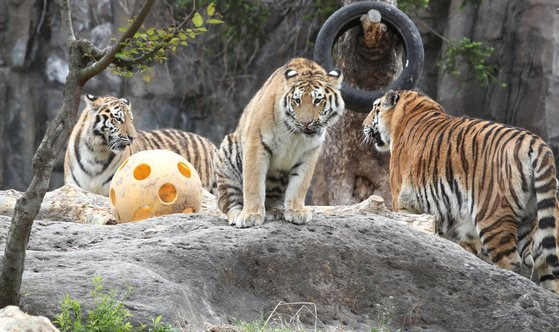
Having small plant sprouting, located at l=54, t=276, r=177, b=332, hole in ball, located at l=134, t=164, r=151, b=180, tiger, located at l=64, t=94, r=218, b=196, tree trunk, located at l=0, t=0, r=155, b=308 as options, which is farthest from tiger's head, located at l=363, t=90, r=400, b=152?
small plant sprouting, located at l=54, t=276, r=177, b=332

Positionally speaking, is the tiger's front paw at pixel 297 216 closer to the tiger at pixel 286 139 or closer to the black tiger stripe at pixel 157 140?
the tiger at pixel 286 139

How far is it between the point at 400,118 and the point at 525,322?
4.17 metres

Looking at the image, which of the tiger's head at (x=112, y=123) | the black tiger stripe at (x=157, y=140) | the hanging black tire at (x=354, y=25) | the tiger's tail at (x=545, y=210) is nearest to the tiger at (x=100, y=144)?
the tiger's head at (x=112, y=123)

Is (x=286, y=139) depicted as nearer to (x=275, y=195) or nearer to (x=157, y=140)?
(x=275, y=195)

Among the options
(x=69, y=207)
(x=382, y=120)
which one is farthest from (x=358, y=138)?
(x=69, y=207)

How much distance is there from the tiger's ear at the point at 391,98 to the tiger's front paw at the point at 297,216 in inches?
153

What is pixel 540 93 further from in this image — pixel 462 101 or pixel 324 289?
pixel 324 289

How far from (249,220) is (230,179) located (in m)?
0.72

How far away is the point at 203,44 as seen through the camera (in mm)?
17438

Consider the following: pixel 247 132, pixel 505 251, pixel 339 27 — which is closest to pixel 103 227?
pixel 247 132

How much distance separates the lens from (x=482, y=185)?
830 centimetres

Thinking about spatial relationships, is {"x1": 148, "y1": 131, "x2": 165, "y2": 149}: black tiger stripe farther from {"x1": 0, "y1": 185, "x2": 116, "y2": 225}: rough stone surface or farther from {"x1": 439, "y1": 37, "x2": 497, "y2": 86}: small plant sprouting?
{"x1": 439, "y1": 37, "x2": 497, "y2": 86}: small plant sprouting

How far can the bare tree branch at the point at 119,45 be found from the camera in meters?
4.63

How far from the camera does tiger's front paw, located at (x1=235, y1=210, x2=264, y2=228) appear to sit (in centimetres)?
655
